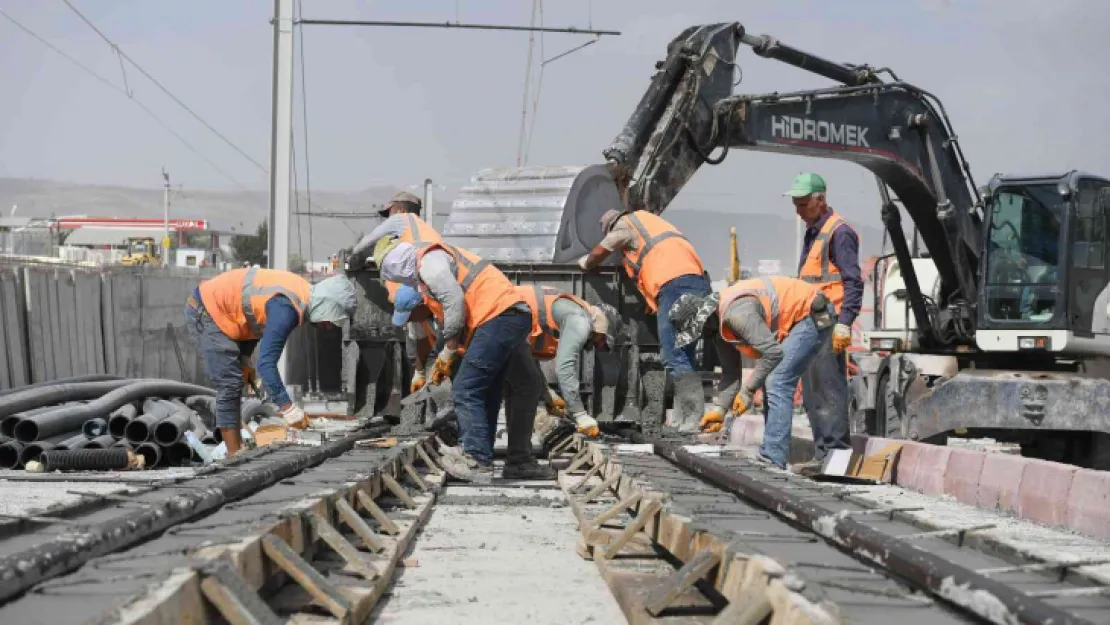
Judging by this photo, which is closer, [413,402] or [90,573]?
[90,573]

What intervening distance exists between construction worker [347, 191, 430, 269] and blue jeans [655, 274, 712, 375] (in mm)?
1826

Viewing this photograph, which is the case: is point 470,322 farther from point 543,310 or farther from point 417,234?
point 543,310

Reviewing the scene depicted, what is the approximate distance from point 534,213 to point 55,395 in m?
4.78

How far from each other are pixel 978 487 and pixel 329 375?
6.39m

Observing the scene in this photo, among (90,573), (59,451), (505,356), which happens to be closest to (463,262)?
(505,356)

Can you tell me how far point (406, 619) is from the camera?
17.4 feet

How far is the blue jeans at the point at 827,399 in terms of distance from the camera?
1112 cm

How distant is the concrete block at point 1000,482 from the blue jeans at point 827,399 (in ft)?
3.78

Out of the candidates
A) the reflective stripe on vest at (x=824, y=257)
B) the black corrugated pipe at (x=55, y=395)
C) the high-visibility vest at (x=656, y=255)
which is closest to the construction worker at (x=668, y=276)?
the high-visibility vest at (x=656, y=255)

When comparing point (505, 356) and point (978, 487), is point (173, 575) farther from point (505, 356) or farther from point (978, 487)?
point (978, 487)

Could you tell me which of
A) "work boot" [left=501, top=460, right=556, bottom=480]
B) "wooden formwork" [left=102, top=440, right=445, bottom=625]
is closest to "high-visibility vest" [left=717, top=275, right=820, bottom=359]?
"work boot" [left=501, top=460, right=556, bottom=480]

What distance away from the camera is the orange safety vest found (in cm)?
1077

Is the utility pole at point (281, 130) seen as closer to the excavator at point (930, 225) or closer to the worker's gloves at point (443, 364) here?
the excavator at point (930, 225)

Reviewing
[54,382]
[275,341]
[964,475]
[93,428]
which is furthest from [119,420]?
[964,475]
